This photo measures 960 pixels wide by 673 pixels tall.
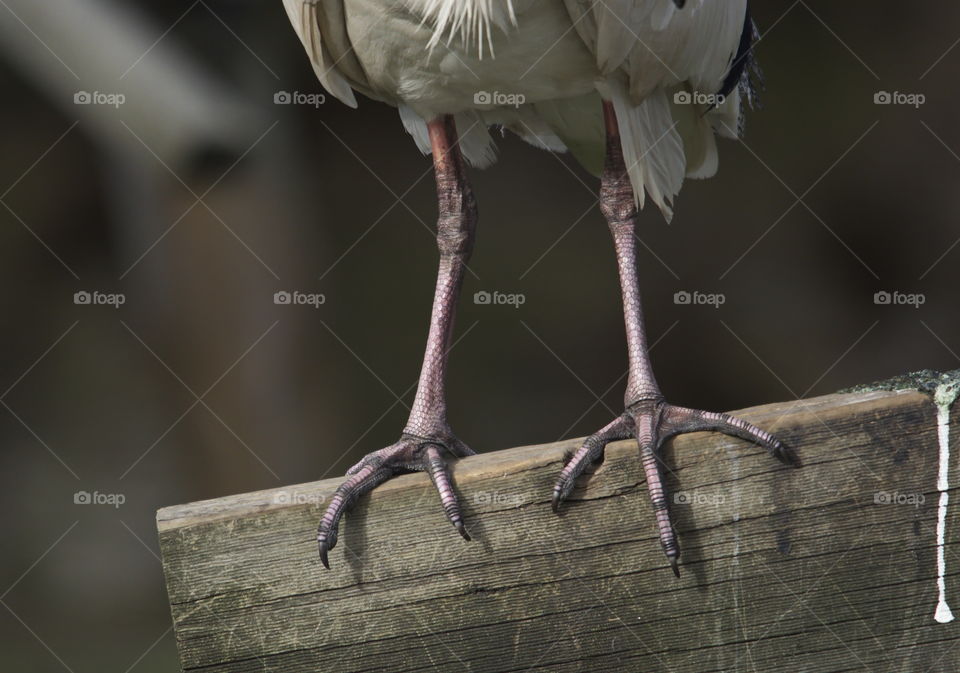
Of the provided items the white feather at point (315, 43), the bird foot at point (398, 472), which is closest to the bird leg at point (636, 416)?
the bird foot at point (398, 472)

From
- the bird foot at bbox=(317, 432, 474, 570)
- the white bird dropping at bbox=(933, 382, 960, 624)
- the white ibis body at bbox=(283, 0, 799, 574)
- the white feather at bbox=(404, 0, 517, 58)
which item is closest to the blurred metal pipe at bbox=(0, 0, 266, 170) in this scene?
the white ibis body at bbox=(283, 0, 799, 574)

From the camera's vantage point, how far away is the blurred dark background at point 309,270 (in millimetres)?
4293

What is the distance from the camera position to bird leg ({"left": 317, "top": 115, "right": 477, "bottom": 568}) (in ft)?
5.72

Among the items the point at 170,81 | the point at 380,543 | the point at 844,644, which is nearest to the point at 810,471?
the point at 844,644

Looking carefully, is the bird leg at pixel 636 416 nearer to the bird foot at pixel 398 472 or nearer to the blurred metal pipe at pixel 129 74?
the bird foot at pixel 398 472

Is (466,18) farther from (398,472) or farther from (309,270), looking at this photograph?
(309,270)

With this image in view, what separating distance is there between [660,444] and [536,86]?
Answer: 991 millimetres

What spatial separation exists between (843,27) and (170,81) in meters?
2.80

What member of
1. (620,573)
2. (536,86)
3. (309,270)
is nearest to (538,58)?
(536,86)

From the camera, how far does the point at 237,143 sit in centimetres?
425

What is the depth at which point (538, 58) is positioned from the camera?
2404 mm

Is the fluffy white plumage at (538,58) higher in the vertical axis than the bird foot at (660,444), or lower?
higher

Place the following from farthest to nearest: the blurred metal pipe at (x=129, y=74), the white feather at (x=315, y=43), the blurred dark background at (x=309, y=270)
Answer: the blurred dark background at (x=309, y=270), the blurred metal pipe at (x=129, y=74), the white feather at (x=315, y=43)

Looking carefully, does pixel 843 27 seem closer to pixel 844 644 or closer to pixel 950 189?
pixel 950 189
